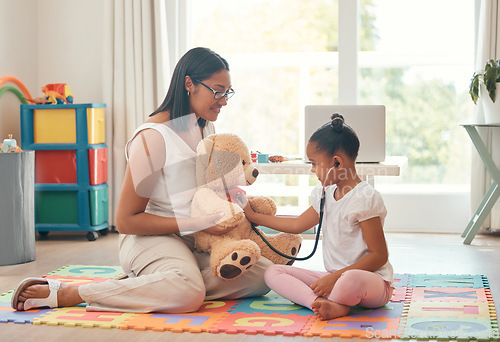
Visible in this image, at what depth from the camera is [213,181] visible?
199 centimetres

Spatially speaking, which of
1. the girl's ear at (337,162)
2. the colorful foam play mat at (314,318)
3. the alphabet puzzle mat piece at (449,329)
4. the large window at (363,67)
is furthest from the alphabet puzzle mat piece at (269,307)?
the large window at (363,67)

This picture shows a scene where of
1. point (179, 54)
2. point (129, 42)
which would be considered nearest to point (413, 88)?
point (179, 54)

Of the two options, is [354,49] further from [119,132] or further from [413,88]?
[119,132]

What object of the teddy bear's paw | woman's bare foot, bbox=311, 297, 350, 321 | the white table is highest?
the white table

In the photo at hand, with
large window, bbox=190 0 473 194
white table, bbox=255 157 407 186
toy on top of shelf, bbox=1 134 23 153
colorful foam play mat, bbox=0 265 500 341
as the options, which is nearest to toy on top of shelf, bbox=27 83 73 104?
toy on top of shelf, bbox=1 134 23 153

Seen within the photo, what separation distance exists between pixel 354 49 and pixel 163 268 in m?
2.23

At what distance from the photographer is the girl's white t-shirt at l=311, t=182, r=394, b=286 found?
73.1 inches

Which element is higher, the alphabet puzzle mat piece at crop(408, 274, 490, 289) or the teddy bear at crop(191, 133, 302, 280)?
the teddy bear at crop(191, 133, 302, 280)

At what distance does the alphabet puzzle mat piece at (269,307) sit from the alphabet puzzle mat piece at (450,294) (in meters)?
0.39

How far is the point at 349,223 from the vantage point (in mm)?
1883

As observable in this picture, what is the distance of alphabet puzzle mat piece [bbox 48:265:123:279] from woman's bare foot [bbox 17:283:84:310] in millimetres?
523

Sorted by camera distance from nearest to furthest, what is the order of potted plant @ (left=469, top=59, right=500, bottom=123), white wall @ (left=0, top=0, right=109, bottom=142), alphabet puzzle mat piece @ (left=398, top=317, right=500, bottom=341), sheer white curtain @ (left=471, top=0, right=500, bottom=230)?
alphabet puzzle mat piece @ (left=398, top=317, right=500, bottom=341) < potted plant @ (left=469, top=59, right=500, bottom=123) < sheer white curtain @ (left=471, top=0, right=500, bottom=230) < white wall @ (left=0, top=0, right=109, bottom=142)

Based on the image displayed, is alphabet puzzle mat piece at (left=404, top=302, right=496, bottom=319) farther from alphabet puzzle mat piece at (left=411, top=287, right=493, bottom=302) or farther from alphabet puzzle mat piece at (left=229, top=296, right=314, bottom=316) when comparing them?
alphabet puzzle mat piece at (left=229, top=296, right=314, bottom=316)

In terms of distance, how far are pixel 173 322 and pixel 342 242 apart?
1.78ft
